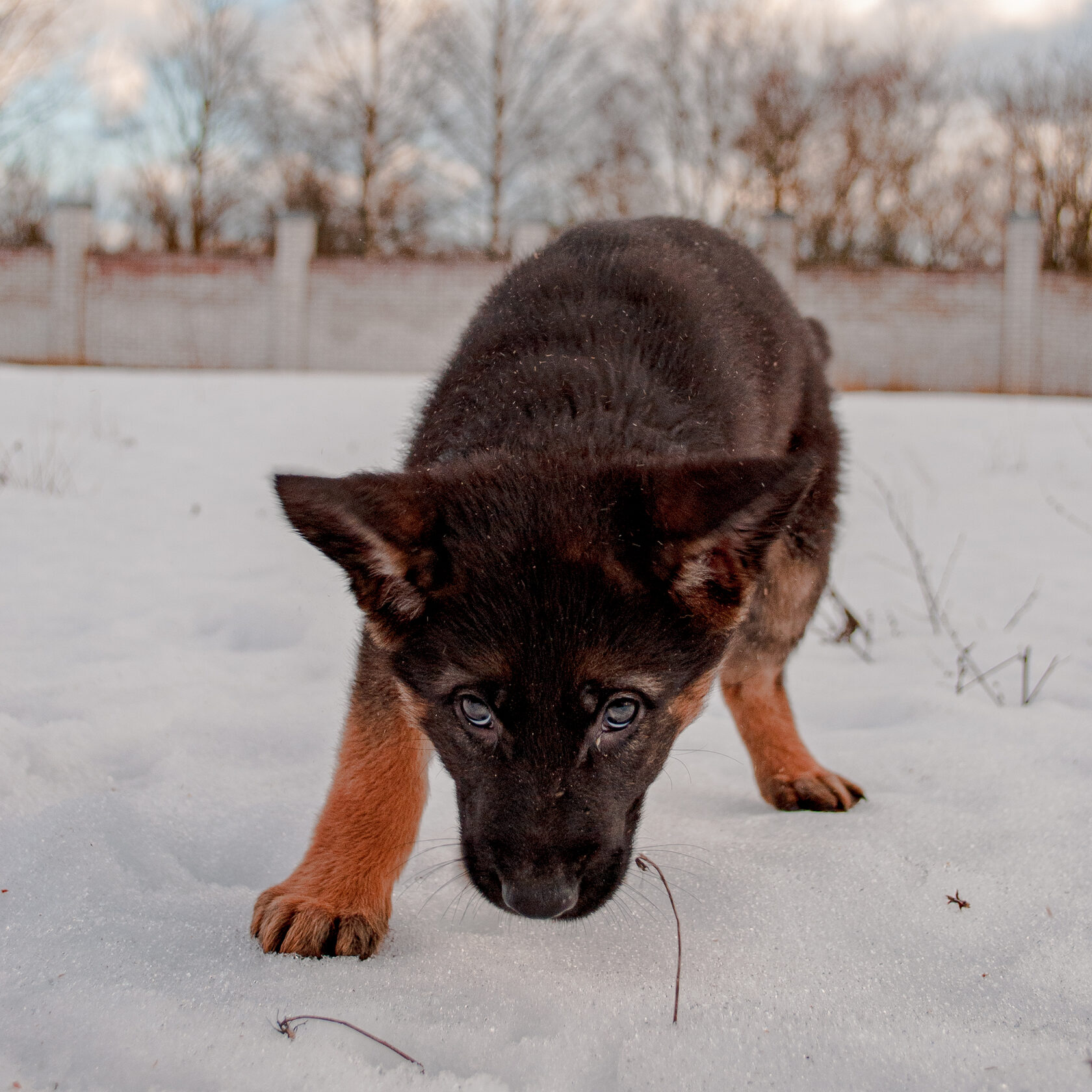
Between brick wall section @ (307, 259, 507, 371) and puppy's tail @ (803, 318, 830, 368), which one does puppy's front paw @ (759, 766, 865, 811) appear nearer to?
puppy's tail @ (803, 318, 830, 368)

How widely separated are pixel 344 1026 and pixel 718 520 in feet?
3.85

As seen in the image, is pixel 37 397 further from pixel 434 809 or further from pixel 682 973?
pixel 682 973

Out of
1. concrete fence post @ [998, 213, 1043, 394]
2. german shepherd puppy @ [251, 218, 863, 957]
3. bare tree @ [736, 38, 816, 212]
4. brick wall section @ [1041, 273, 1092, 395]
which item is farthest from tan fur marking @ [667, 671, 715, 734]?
bare tree @ [736, 38, 816, 212]

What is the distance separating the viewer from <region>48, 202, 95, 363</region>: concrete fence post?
25922 millimetres

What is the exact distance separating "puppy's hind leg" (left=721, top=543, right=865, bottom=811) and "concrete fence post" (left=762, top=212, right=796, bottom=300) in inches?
909

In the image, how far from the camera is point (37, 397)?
10.9 metres

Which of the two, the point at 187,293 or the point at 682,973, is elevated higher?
the point at 187,293

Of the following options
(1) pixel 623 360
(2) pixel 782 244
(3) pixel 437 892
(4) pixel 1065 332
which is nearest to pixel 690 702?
(3) pixel 437 892

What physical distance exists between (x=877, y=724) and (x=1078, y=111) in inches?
1331

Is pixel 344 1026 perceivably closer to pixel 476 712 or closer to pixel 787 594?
pixel 476 712

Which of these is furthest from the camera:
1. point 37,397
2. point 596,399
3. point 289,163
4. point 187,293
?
point 289,163

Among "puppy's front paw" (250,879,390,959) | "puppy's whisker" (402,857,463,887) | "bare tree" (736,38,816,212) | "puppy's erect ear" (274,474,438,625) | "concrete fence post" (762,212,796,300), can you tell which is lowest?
"puppy's whisker" (402,857,463,887)

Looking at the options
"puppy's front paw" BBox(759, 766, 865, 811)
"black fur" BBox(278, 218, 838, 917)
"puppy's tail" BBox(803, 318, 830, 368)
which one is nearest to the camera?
"black fur" BBox(278, 218, 838, 917)

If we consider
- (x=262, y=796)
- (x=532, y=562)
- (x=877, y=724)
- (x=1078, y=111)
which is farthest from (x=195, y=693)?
(x=1078, y=111)
